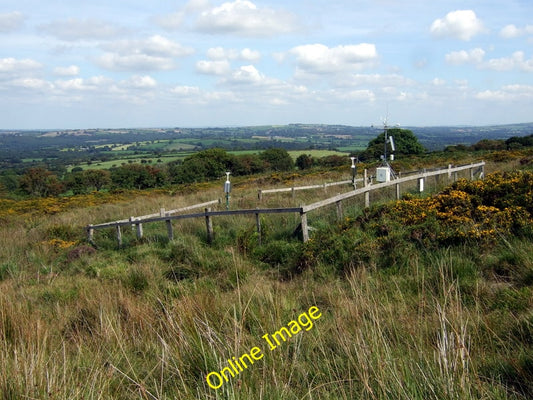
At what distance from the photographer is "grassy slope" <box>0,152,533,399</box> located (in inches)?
100

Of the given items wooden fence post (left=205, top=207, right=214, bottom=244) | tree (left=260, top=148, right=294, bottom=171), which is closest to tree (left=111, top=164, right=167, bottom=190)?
tree (left=260, top=148, right=294, bottom=171)

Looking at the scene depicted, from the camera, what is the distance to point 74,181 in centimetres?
7462

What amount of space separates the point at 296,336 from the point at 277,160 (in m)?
83.9

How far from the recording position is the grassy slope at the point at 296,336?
254 cm

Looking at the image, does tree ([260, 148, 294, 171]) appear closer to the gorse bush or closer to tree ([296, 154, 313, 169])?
tree ([296, 154, 313, 169])

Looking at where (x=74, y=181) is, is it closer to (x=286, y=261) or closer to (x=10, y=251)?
(x=10, y=251)

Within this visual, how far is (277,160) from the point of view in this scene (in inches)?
3406

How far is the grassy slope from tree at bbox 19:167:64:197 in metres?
68.8

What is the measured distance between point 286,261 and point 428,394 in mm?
5734

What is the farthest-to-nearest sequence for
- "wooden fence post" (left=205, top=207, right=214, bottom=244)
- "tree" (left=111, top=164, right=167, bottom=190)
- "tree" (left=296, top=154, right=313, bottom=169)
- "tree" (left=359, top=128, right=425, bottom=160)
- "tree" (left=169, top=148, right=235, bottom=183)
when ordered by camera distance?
"tree" (left=111, top=164, right=167, bottom=190) → "tree" (left=296, top=154, right=313, bottom=169) → "tree" (left=169, top=148, right=235, bottom=183) → "tree" (left=359, top=128, right=425, bottom=160) → "wooden fence post" (left=205, top=207, right=214, bottom=244)

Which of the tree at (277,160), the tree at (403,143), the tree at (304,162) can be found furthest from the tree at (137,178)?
the tree at (403,143)

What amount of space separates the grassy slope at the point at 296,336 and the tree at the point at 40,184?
68.8 meters

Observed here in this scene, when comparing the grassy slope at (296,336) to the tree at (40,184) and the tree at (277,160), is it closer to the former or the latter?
the tree at (40,184)

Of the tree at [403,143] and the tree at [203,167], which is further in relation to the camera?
the tree at [203,167]
